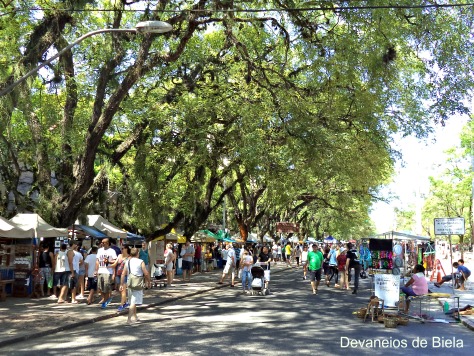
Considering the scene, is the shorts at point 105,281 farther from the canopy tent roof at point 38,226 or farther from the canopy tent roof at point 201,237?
the canopy tent roof at point 201,237

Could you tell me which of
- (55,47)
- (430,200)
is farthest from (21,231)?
(430,200)

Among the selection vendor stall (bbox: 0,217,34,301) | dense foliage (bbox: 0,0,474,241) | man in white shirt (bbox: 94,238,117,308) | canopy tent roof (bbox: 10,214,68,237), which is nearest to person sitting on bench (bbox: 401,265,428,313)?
dense foliage (bbox: 0,0,474,241)

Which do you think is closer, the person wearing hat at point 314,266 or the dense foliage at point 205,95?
the dense foliage at point 205,95

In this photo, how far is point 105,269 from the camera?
13531 mm

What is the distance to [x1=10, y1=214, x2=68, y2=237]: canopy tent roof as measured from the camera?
48.4ft

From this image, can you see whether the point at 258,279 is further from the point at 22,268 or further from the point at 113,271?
the point at 22,268

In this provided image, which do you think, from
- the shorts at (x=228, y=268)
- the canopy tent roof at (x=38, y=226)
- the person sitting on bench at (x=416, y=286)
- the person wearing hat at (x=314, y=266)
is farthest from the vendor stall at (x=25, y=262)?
the person sitting on bench at (x=416, y=286)

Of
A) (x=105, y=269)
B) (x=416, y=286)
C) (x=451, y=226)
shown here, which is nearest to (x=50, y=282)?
(x=105, y=269)

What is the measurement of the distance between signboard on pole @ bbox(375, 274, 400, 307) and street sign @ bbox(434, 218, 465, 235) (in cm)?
257

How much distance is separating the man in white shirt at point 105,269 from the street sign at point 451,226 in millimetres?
8916

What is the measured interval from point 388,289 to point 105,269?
286 inches

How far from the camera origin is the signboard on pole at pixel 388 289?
465 inches

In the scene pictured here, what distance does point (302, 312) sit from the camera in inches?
506

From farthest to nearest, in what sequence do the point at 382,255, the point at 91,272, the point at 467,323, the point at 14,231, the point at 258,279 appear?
the point at 382,255 < the point at 258,279 < the point at 14,231 < the point at 91,272 < the point at 467,323
